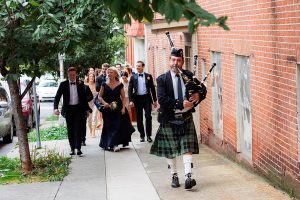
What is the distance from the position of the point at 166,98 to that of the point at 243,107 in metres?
2.09

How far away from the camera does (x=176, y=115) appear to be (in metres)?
8.12

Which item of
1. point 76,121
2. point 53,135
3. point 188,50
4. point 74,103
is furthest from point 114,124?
point 53,135

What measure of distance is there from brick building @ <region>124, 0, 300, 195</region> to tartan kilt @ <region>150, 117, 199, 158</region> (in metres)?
0.96

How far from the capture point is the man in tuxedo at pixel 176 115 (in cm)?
795

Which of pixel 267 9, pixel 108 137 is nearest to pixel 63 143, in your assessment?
pixel 108 137

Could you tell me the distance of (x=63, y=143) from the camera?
14344 mm

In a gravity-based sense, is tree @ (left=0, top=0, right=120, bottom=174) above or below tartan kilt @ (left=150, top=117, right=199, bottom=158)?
above

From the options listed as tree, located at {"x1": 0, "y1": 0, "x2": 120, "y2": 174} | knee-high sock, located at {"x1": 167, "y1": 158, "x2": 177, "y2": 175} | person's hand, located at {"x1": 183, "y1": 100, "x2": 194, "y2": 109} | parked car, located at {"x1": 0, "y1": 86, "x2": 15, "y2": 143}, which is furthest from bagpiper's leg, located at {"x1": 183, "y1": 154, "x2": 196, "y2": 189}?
parked car, located at {"x1": 0, "y1": 86, "x2": 15, "y2": 143}

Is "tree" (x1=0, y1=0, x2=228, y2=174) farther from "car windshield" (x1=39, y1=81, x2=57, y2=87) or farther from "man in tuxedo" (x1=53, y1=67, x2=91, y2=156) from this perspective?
"car windshield" (x1=39, y1=81, x2=57, y2=87)

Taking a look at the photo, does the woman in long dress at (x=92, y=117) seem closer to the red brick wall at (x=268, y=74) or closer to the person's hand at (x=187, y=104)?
the red brick wall at (x=268, y=74)

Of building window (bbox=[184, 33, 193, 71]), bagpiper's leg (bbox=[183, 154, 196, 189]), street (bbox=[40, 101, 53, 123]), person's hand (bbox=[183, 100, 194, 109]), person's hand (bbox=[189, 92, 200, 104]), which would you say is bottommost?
street (bbox=[40, 101, 53, 123])

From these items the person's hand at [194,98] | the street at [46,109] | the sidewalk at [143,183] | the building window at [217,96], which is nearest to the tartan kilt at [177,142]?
the person's hand at [194,98]

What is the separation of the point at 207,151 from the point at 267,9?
415 centimetres

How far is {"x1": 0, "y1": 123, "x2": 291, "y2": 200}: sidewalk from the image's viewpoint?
307 inches
